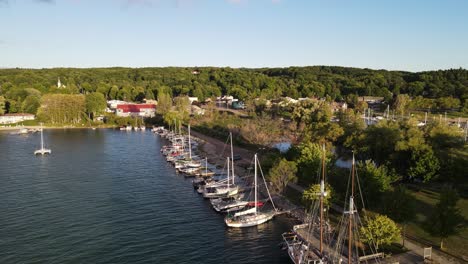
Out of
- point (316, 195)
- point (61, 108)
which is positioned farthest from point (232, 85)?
point (316, 195)

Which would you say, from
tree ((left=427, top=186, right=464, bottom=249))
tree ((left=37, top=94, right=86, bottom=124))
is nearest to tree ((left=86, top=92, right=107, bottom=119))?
tree ((left=37, top=94, right=86, bottom=124))

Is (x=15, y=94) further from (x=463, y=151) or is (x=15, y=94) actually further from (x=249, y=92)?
(x=463, y=151)

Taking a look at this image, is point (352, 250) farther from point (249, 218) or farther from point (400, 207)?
point (249, 218)

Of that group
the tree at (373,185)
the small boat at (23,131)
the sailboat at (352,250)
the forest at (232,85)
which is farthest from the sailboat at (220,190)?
the forest at (232,85)

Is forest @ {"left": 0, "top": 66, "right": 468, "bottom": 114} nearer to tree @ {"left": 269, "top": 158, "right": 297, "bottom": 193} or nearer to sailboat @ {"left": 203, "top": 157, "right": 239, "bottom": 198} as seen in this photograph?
sailboat @ {"left": 203, "top": 157, "right": 239, "bottom": 198}

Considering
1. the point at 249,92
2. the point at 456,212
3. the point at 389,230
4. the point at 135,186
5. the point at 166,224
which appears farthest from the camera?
the point at 249,92

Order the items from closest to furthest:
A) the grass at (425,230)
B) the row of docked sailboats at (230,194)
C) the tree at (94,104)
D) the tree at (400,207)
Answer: the grass at (425,230) < the tree at (400,207) < the row of docked sailboats at (230,194) < the tree at (94,104)

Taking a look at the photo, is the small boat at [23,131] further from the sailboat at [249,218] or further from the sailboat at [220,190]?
the sailboat at [249,218]

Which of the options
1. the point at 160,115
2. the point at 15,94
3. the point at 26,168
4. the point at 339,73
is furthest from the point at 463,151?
the point at 339,73
